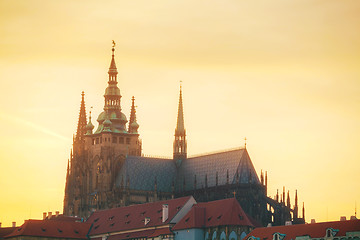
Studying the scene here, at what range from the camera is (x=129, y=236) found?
200 m

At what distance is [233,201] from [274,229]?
582 inches

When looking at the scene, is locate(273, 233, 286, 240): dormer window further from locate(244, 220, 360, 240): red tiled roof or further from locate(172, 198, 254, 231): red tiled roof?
locate(172, 198, 254, 231): red tiled roof

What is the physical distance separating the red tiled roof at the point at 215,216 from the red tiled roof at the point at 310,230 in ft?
24.4

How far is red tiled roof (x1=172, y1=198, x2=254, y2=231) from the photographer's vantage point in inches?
7259

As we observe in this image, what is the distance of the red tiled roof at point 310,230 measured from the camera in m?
163

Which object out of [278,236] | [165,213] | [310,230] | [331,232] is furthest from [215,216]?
[331,232]

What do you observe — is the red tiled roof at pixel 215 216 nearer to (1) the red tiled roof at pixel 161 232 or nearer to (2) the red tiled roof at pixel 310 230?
(1) the red tiled roof at pixel 161 232

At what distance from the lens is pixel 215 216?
186 meters

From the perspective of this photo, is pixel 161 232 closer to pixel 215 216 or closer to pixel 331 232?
pixel 215 216

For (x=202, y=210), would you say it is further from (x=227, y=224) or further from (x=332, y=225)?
(x=332, y=225)

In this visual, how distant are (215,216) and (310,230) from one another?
2188cm

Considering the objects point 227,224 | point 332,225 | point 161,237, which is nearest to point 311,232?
point 332,225

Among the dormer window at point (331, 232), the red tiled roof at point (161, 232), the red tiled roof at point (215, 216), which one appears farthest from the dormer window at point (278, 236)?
the red tiled roof at point (161, 232)

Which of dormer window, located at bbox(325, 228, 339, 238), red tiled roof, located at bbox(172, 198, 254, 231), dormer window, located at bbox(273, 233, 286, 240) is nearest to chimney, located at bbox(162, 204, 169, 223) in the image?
red tiled roof, located at bbox(172, 198, 254, 231)
